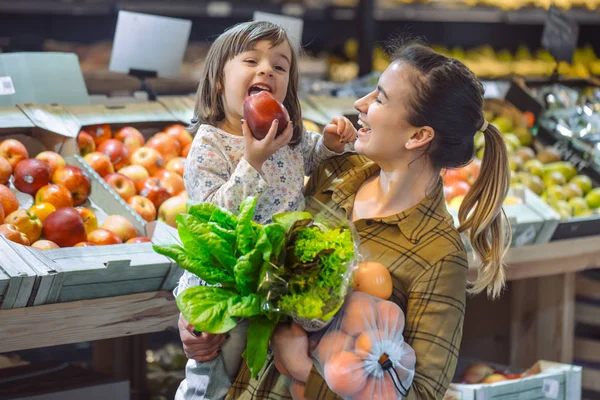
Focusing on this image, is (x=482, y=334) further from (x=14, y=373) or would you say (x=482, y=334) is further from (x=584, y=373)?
(x=14, y=373)

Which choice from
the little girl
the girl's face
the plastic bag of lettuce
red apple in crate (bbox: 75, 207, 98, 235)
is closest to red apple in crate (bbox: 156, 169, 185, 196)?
red apple in crate (bbox: 75, 207, 98, 235)

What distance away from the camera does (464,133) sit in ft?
5.31

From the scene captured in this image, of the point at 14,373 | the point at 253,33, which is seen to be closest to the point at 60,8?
the point at 14,373

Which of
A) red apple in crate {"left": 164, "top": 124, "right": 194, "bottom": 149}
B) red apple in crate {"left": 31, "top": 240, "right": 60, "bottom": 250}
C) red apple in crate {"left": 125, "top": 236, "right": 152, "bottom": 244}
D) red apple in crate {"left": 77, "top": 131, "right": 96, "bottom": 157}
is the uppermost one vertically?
red apple in crate {"left": 164, "top": 124, "right": 194, "bottom": 149}

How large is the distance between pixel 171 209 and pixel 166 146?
1.39ft

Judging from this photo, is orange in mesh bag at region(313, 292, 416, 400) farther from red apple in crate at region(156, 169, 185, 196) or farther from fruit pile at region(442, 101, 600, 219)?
fruit pile at region(442, 101, 600, 219)

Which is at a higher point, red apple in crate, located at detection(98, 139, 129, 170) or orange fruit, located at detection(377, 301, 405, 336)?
orange fruit, located at detection(377, 301, 405, 336)

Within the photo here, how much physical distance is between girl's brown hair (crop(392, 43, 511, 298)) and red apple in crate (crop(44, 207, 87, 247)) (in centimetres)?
107

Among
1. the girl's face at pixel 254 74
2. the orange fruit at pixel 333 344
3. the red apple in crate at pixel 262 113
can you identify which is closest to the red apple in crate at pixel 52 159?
the girl's face at pixel 254 74

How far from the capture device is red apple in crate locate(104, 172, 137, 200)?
2633mm

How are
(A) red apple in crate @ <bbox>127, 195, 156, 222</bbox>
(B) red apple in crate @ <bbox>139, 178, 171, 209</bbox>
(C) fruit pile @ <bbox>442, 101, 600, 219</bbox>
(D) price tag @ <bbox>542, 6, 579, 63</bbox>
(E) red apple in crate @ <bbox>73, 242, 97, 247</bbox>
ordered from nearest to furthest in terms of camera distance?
1. (E) red apple in crate @ <bbox>73, 242, 97, 247</bbox>
2. (A) red apple in crate @ <bbox>127, 195, 156, 222</bbox>
3. (B) red apple in crate @ <bbox>139, 178, 171, 209</bbox>
4. (C) fruit pile @ <bbox>442, 101, 600, 219</bbox>
5. (D) price tag @ <bbox>542, 6, 579, 63</bbox>

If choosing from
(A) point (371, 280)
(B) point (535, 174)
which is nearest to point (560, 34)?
(B) point (535, 174)

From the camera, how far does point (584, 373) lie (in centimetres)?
336

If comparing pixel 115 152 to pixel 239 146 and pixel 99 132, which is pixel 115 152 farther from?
pixel 239 146
